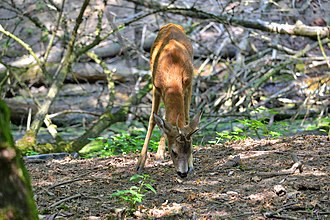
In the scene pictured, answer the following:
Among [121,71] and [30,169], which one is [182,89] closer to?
[30,169]

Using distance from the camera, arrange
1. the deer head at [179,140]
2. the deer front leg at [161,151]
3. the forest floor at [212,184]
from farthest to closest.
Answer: the deer front leg at [161,151] → the deer head at [179,140] → the forest floor at [212,184]

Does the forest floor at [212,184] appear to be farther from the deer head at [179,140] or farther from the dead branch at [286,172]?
the deer head at [179,140]

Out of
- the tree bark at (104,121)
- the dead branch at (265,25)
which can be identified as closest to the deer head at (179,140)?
the tree bark at (104,121)

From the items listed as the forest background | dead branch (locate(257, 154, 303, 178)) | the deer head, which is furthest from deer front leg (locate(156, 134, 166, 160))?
dead branch (locate(257, 154, 303, 178))

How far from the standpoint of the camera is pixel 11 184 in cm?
285

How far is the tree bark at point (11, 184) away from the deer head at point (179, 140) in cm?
288

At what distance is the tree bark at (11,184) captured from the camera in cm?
283

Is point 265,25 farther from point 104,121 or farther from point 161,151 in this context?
point 161,151

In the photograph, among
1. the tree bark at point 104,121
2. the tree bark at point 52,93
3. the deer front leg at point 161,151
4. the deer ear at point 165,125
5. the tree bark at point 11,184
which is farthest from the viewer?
the tree bark at point 104,121

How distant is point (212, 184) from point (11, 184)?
258 cm

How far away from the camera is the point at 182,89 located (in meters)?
6.37

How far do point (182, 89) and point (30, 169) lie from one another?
6.08ft

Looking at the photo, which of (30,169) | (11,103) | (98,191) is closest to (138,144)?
(30,169)

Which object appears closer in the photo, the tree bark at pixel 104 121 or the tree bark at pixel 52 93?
the tree bark at pixel 52 93
